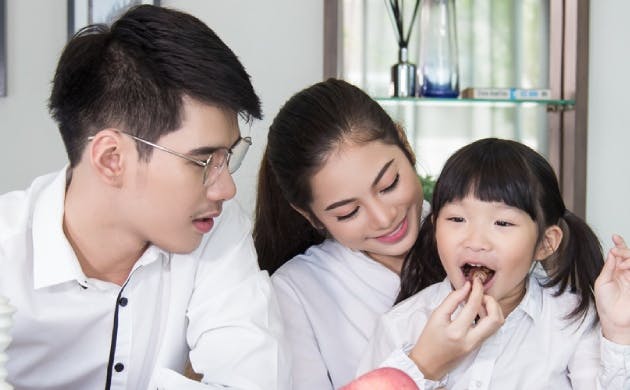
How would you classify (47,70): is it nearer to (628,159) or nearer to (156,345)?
(156,345)

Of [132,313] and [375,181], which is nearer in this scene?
[132,313]

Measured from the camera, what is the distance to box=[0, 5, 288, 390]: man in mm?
1406

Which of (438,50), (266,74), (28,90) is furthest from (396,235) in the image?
(28,90)

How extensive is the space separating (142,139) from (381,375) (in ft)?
2.59

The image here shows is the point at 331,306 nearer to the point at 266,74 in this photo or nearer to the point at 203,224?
the point at 203,224

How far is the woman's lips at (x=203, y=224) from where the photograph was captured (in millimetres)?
1451

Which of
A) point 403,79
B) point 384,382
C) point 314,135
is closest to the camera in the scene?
point 384,382

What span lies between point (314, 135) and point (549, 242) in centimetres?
54

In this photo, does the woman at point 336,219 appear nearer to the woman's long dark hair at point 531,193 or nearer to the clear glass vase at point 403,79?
the woman's long dark hair at point 531,193

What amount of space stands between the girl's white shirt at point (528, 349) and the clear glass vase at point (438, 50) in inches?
57.0

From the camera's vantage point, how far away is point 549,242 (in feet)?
5.30

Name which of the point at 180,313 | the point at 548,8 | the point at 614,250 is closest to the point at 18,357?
the point at 180,313

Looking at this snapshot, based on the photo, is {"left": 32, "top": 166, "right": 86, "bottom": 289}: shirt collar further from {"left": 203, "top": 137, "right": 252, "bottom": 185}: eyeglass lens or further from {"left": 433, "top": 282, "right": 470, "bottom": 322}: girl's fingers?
{"left": 433, "top": 282, "right": 470, "bottom": 322}: girl's fingers

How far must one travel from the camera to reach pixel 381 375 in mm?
769
